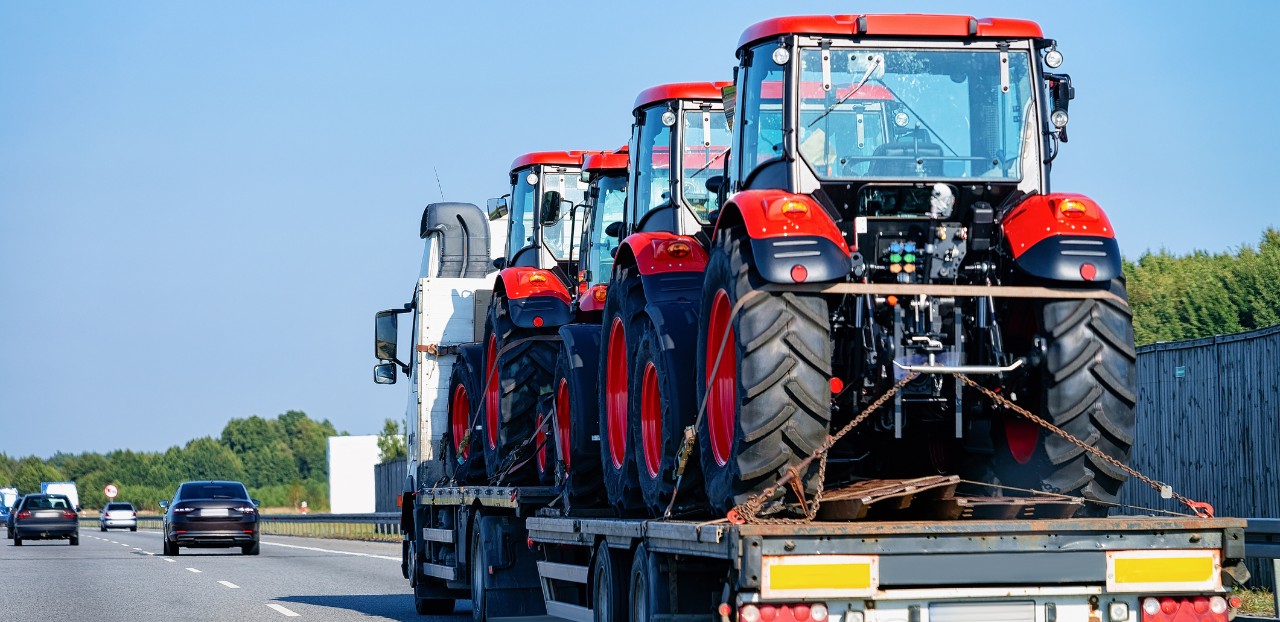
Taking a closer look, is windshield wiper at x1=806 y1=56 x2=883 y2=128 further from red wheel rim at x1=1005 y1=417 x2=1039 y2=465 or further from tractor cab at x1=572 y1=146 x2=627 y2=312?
tractor cab at x1=572 y1=146 x2=627 y2=312

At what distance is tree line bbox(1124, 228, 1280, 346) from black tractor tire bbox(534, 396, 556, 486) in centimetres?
3250

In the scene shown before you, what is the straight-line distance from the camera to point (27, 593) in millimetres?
20969

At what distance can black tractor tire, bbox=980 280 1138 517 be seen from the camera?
850 cm

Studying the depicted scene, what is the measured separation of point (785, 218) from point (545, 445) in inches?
233

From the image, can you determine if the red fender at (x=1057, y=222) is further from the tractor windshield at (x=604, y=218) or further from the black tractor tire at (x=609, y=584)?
the tractor windshield at (x=604, y=218)

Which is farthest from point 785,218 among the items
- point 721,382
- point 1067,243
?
point 1067,243

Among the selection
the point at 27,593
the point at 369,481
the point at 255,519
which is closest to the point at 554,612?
the point at 27,593

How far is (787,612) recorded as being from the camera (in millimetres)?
7449

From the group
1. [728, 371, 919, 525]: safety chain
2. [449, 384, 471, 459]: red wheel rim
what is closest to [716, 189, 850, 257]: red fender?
[728, 371, 919, 525]: safety chain

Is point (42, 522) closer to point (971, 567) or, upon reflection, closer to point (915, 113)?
point (915, 113)

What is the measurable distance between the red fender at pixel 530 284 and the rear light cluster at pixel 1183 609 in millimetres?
7590

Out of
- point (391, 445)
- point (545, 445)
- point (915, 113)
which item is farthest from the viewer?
point (391, 445)

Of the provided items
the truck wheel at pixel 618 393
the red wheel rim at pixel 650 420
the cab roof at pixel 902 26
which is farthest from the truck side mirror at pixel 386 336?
the cab roof at pixel 902 26

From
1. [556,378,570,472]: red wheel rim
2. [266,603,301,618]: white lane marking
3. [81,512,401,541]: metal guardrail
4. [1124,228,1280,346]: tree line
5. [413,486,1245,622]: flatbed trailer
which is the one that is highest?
[1124,228,1280,346]: tree line
